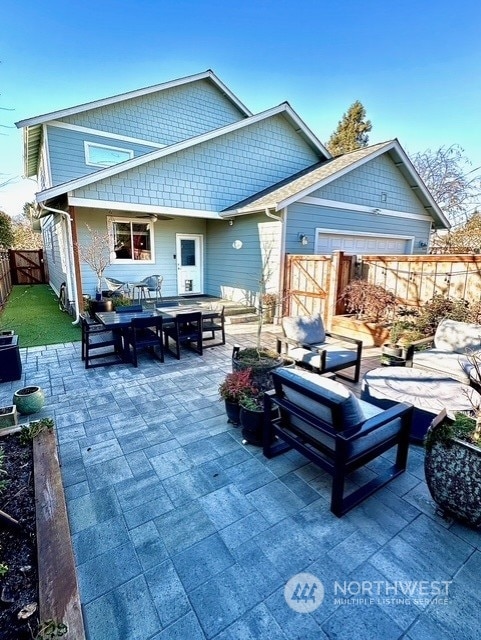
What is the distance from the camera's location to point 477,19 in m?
5.57

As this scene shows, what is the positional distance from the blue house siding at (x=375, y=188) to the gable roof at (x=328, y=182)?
0.21 metres

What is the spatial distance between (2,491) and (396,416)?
3023mm

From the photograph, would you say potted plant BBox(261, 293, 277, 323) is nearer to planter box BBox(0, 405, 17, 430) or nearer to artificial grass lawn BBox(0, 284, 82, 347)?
artificial grass lawn BBox(0, 284, 82, 347)

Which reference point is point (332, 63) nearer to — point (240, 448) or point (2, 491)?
point (240, 448)

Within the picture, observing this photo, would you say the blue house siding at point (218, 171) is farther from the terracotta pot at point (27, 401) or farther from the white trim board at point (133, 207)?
the terracotta pot at point (27, 401)

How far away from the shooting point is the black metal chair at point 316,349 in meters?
4.38

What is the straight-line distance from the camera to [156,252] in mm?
10273

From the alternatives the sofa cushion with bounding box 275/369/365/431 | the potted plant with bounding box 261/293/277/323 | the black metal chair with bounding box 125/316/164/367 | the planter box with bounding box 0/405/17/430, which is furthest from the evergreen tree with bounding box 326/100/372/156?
the planter box with bounding box 0/405/17/430

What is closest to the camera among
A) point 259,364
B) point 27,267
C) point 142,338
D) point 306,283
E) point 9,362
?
point 259,364

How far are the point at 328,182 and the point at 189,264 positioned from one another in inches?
207

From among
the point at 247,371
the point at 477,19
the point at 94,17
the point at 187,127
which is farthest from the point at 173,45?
the point at 247,371

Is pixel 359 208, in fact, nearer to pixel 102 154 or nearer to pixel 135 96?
pixel 135 96

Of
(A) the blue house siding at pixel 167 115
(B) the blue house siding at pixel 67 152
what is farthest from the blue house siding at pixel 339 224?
(B) the blue house siding at pixel 67 152

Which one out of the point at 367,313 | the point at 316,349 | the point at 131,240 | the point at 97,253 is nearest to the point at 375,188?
the point at 367,313
